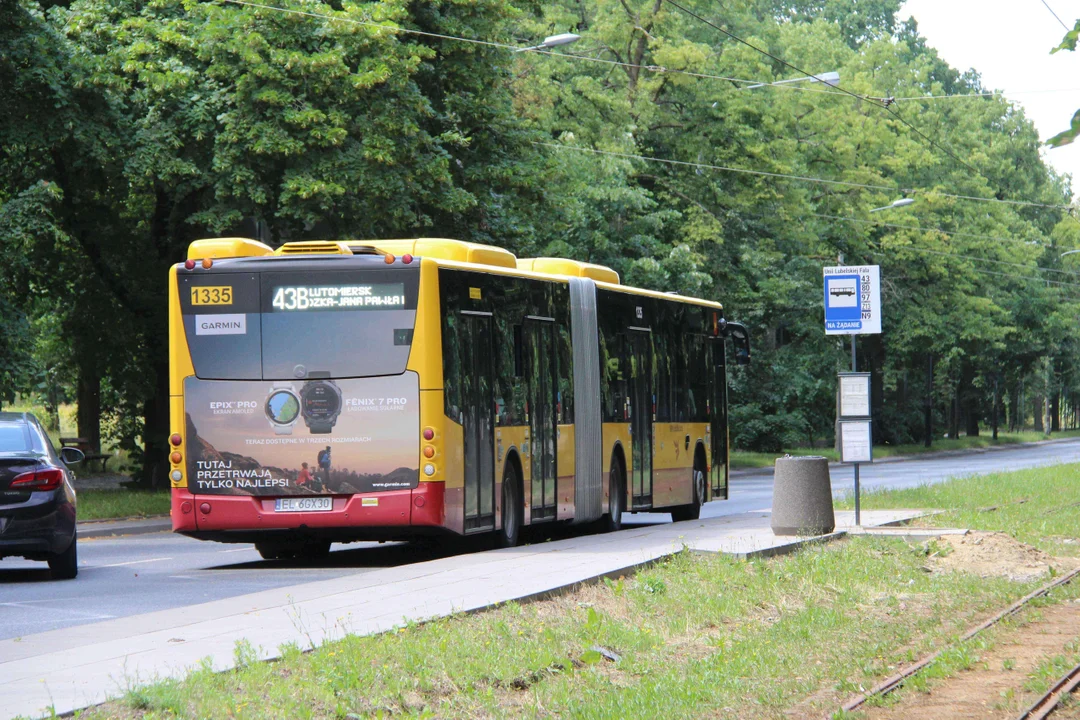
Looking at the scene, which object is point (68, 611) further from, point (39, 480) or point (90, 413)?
point (90, 413)

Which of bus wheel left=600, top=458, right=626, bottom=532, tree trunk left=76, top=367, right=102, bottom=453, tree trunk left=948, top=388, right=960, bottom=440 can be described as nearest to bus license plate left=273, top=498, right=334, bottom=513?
bus wheel left=600, top=458, right=626, bottom=532

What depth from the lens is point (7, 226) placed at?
81.9 ft

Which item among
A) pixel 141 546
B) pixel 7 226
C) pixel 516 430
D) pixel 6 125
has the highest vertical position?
pixel 6 125

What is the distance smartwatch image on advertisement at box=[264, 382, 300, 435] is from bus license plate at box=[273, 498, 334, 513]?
2.21 feet

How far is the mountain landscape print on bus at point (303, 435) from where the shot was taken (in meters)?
15.3

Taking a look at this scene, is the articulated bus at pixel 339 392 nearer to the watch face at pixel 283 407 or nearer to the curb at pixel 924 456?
the watch face at pixel 283 407

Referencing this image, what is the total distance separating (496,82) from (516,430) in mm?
13218

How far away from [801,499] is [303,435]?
5488 mm

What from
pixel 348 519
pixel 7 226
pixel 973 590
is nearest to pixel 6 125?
pixel 7 226

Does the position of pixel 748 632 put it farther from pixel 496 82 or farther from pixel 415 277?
pixel 496 82

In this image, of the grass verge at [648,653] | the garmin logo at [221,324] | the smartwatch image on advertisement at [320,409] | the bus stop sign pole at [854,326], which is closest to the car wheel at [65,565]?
the garmin logo at [221,324]

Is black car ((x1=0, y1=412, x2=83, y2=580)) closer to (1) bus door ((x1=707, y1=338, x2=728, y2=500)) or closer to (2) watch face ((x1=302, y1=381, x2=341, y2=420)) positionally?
(2) watch face ((x1=302, y1=381, x2=341, y2=420))

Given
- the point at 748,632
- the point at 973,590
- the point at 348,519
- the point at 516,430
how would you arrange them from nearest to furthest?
the point at 748,632 → the point at 973,590 → the point at 348,519 → the point at 516,430

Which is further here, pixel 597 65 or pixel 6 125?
pixel 597 65
